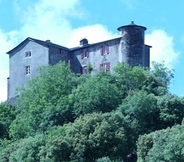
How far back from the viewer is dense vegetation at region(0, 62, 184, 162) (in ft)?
178

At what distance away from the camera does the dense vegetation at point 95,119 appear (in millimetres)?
54188

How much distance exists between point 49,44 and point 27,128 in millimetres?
18705

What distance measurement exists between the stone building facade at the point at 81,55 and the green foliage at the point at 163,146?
1061 inches

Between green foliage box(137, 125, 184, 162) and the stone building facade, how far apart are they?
26.9 meters

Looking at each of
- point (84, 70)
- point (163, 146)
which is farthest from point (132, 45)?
point (163, 146)

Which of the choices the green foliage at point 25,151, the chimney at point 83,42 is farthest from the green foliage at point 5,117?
the green foliage at point 25,151

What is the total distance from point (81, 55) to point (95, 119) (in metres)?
28.9

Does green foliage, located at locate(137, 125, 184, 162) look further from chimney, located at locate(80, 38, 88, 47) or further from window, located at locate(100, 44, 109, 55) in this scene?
chimney, located at locate(80, 38, 88, 47)

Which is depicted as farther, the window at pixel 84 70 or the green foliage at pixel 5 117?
the window at pixel 84 70

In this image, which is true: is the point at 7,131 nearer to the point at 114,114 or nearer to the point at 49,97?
the point at 49,97

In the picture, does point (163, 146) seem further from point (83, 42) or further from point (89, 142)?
point (83, 42)

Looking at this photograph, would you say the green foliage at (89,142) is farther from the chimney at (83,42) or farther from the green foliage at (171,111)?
the chimney at (83,42)

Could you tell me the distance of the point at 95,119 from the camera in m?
56.1

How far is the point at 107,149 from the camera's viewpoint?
5469cm
